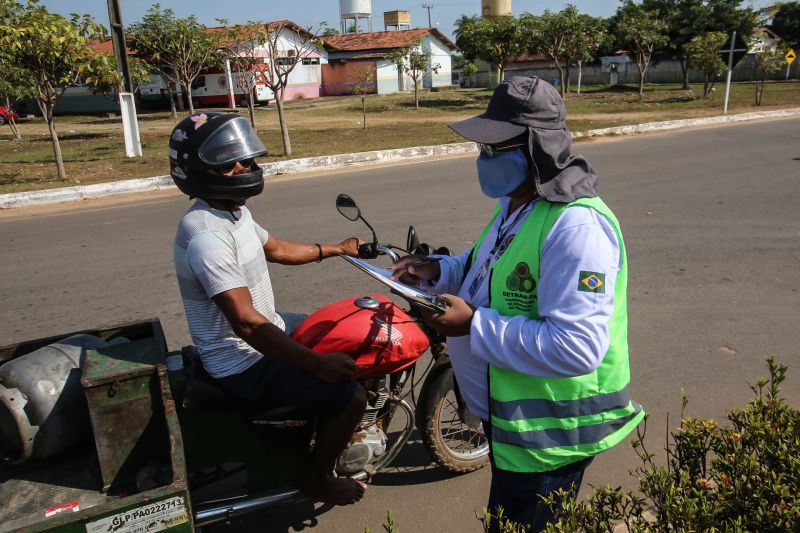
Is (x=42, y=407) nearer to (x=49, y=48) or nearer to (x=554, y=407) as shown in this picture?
(x=554, y=407)

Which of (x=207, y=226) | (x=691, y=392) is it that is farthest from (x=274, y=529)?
(x=691, y=392)

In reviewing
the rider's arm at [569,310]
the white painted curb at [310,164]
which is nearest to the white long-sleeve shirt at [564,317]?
the rider's arm at [569,310]

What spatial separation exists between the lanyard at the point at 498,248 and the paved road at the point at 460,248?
1.35 meters

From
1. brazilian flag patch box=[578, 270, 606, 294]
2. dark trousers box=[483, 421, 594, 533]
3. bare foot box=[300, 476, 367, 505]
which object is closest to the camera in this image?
brazilian flag patch box=[578, 270, 606, 294]

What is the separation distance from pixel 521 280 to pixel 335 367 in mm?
830

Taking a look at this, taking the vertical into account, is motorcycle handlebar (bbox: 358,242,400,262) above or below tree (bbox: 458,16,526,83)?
below

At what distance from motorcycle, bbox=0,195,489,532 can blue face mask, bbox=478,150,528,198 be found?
419mm

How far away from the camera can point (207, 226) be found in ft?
7.40

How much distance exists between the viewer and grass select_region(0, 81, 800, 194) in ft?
45.6

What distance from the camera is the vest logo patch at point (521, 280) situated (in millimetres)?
1768

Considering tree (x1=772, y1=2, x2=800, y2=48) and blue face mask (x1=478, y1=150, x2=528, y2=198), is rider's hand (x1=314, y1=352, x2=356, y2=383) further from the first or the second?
tree (x1=772, y1=2, x2=800, y2=48)

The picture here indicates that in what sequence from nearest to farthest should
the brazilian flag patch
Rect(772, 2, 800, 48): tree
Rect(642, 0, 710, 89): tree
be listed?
the brazilian flag patch, Rect(642, 0, 710, 89): tree, Rect(772, 2, 800, 48): tree

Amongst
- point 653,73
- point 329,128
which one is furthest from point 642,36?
point 329,128

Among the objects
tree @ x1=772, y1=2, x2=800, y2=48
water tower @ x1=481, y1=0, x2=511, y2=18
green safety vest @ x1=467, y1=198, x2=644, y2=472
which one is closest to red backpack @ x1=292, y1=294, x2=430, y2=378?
green safety vest @ x1=467, y1=198, x2=644, y2=472
